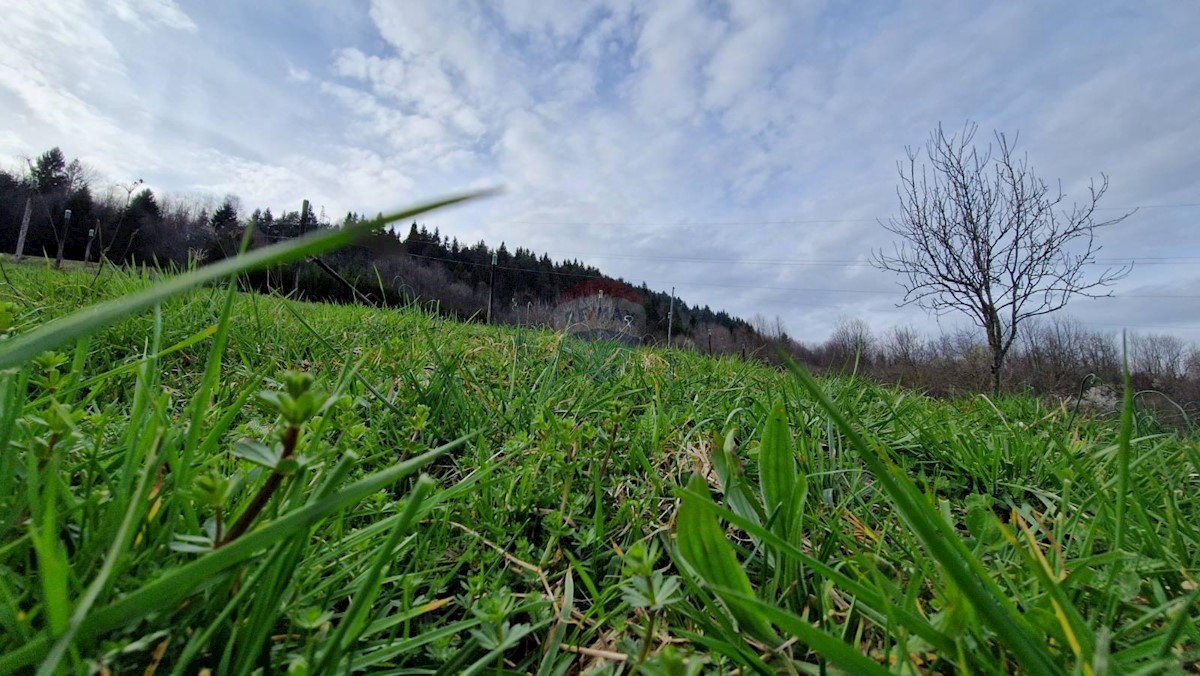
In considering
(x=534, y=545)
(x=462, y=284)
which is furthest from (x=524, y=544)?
(x=462, y=284)

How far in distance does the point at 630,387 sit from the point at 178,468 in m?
1.53

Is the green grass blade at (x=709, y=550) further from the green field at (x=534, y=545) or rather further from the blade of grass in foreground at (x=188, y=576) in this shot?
the blade of grass in foreground at (x=188, y=576)

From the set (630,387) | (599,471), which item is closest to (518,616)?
(599,471)

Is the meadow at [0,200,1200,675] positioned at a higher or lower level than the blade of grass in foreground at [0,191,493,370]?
lower

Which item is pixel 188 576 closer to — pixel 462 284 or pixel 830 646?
pixel 830 646

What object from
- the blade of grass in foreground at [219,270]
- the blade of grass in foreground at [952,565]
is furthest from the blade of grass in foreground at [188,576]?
the blade of grass in foreground at [952,565]

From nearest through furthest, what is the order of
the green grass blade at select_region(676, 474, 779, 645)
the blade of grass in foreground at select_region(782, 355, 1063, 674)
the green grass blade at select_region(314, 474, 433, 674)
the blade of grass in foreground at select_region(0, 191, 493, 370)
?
the blade of grass in foreground at select_region(0, 191, 493, 370)
the blade of grass in foreground at select_region(782, 355, 1063, 674)
the green grass blade at select_region(314, 474, 433, 674)
the green grass blade at select_region(676, 474, 779, 645)

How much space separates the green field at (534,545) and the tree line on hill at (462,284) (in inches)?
12.3

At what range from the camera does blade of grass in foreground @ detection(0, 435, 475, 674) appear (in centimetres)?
43

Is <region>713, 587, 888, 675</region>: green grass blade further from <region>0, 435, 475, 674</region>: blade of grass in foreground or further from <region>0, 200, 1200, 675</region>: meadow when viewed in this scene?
<region>0, 435, 475, 674</region>: blade of grass in foreground

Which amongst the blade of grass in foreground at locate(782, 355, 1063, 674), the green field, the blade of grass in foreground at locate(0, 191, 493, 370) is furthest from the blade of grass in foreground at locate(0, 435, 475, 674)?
the blade of grass in foreground at locate(782, 355, 1063, 674)

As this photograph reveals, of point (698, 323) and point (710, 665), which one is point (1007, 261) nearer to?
point (710, 665)

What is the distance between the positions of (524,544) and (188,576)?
0.54 m

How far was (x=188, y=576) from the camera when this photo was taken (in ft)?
1.49
